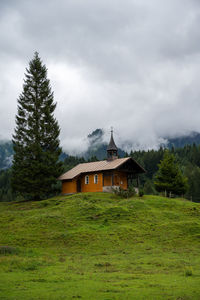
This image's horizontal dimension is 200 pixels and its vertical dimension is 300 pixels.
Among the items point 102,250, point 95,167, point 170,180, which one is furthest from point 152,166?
point 102,250

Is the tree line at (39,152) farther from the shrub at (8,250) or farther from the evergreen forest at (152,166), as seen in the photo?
the evergreen forest at (152,166)

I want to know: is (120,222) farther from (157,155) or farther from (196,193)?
(157,155)

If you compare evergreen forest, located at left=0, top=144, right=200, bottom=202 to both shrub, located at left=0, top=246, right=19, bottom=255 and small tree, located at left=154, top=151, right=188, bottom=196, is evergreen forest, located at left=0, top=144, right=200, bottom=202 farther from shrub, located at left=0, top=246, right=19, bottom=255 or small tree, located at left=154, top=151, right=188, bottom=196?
shrub, located at left=0, top=246, right=19, bottom=255

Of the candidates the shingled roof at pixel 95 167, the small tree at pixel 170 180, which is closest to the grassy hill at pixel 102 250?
the shingled roof at pixel 95 167

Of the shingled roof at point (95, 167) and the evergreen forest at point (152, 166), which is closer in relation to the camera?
the shingled roof at point (95, 167)

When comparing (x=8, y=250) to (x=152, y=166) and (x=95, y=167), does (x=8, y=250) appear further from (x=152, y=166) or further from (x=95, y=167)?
(x=152, y=166)

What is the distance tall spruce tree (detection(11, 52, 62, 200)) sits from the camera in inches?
1838

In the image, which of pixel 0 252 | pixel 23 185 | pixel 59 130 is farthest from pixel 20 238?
pixel 59 130

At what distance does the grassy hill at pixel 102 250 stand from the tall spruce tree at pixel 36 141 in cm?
589

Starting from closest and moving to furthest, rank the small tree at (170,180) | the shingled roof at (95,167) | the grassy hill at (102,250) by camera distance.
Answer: the grassy hill at (102,250), the shingled roof at (95,167), the small tree at (170,180)

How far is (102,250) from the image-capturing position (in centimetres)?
2239

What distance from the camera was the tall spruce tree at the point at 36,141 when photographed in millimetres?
46688

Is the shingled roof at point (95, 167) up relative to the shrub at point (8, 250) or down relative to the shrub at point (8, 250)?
up

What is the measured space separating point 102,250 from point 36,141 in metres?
29.6
